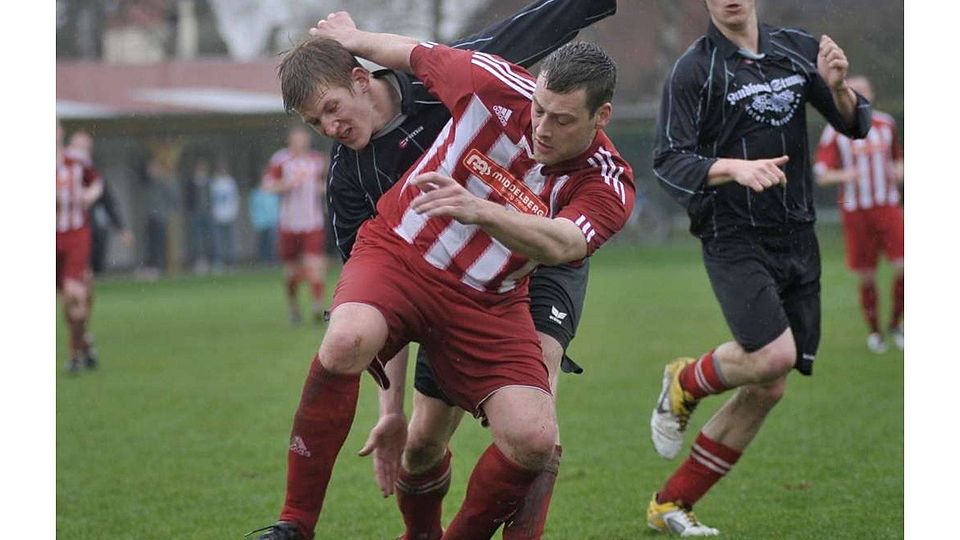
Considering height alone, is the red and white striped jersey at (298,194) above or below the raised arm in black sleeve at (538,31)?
below

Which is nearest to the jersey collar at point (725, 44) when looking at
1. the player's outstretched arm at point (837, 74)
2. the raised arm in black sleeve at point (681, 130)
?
the raised arm in black sleeve at point (681, 130)

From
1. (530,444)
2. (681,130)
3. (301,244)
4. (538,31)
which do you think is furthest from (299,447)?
(301,244)

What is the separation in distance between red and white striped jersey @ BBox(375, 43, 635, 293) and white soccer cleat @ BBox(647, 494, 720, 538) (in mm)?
1525

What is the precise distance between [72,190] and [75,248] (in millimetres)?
581

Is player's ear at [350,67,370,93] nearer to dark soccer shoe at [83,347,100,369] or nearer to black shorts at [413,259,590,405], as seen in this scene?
black shorts at [413,259,590,405]

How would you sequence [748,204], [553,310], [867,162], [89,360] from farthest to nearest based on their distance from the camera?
[867,162]
[89,360]
[748,204]
[553,310]

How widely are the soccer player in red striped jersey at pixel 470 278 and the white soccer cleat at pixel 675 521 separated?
1313 millimetres

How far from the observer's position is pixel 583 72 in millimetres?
4066

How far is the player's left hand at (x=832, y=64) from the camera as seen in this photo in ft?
17.3

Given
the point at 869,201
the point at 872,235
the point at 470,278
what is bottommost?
the point at 872,235

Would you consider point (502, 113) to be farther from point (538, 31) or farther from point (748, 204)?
point (748, 204)

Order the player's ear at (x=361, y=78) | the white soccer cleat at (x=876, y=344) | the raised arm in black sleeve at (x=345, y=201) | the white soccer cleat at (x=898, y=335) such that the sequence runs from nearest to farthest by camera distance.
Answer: the player's ear at (x=361, y=78)
the raised arm in black sleeve at (x=345, y=201)
the white soccer cleat at (x=876, y=344)
the white soccer cleat at (x=898, y=335)

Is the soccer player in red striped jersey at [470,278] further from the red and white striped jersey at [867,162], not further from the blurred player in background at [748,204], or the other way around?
the red and white striped jersey at [867,162]

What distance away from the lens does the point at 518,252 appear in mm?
4004
